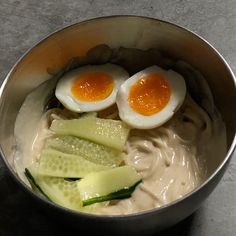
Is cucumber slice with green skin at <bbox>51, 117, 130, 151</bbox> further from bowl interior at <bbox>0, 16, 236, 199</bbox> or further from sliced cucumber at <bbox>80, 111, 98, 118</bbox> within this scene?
bowl interior at <bbox>0, 16, 236, 199</bbox>

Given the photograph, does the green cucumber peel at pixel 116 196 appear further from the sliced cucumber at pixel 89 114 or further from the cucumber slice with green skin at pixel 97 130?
the sliced cucumber at pixel 89 114

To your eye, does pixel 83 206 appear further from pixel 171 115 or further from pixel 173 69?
pixel 173 69

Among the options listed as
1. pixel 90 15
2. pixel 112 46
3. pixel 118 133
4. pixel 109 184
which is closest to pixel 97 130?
pixel 118 133

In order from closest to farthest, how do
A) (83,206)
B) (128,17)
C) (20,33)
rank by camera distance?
1. (83,206)
2. (128,17)
3. (20,33)

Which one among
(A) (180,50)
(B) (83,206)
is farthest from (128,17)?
(B) (83,206)

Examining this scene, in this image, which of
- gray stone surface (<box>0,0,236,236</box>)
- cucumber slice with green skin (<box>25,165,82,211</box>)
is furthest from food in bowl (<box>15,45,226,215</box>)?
gray stone surface (<box>0,0,236,236</box>)

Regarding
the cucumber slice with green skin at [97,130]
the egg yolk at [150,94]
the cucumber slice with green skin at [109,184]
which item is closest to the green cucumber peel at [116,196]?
the cucumber slice with green skin at [109,184]

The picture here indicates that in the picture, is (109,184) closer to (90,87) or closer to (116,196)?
(116,196)
